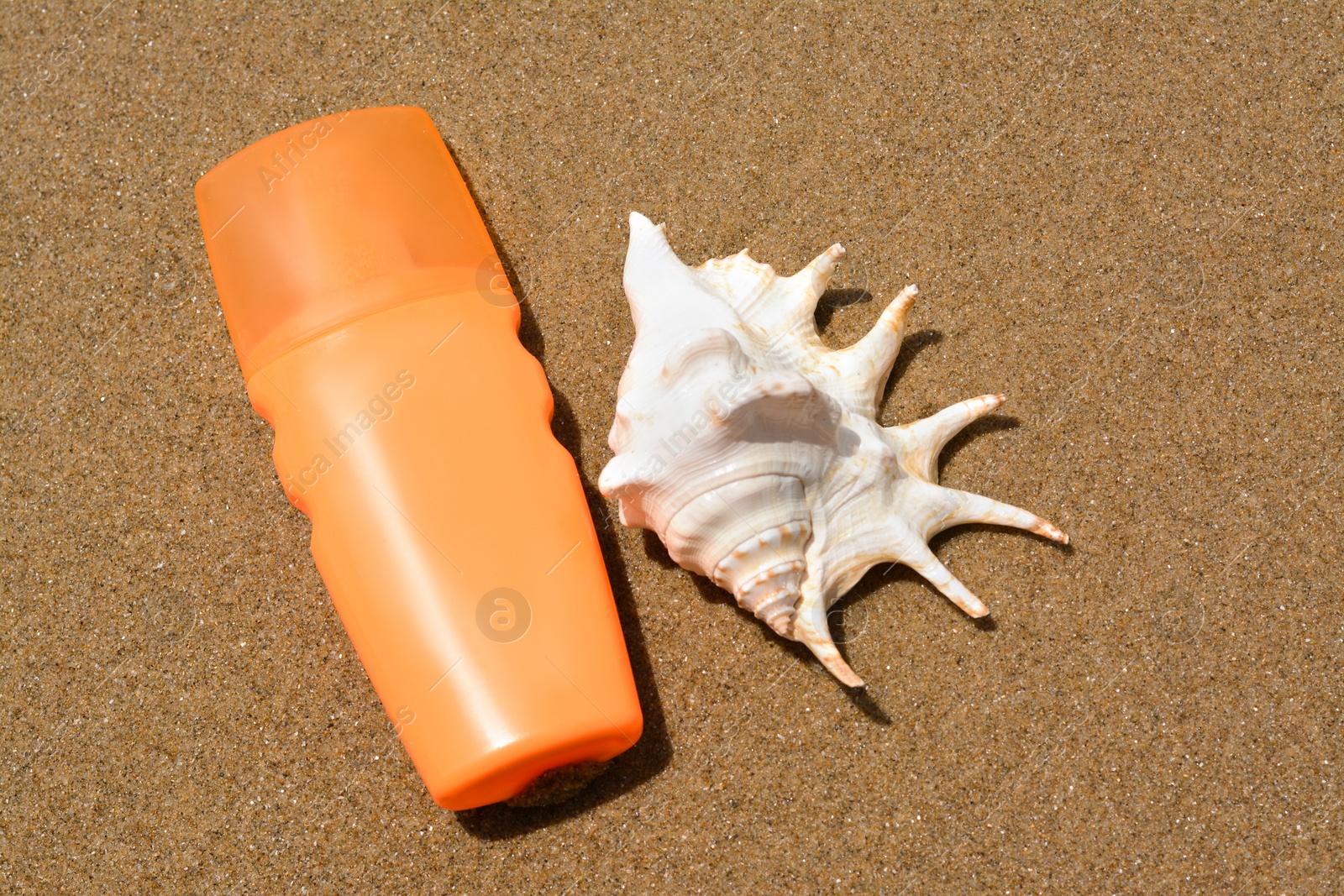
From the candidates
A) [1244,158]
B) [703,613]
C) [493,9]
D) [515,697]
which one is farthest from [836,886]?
[493,9]

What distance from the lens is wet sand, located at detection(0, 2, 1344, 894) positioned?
134cm

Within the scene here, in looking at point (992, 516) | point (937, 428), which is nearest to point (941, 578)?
point (992, 516)

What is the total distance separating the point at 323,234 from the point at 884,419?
0.90m

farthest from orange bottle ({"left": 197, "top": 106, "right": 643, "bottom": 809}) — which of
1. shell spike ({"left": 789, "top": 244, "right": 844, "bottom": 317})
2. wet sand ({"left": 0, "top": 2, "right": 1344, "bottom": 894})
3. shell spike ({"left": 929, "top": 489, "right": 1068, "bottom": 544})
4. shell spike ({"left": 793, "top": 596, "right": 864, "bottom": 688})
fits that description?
shell spike ({"left": 929, "top": 489, "right": 1068, "bottom": 544})

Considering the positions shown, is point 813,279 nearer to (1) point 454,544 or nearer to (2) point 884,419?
(2) point 884,419

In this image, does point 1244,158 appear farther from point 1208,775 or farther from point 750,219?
point 1208,775

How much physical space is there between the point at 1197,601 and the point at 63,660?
5.82ft

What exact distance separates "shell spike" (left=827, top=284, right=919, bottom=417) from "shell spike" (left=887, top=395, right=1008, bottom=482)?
0.07 metres

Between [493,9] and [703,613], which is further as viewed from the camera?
[493,9]

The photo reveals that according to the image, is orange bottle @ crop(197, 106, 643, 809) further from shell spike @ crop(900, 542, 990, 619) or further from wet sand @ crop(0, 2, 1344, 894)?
shell spike @ crop(900, 542, 990, 619)

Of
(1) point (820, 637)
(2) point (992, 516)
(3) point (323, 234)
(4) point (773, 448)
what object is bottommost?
(1) point (820, 637)

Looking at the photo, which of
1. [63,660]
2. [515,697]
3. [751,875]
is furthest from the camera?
[63,660]

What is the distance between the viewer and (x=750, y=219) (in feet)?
5.07

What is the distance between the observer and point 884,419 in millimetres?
1467
